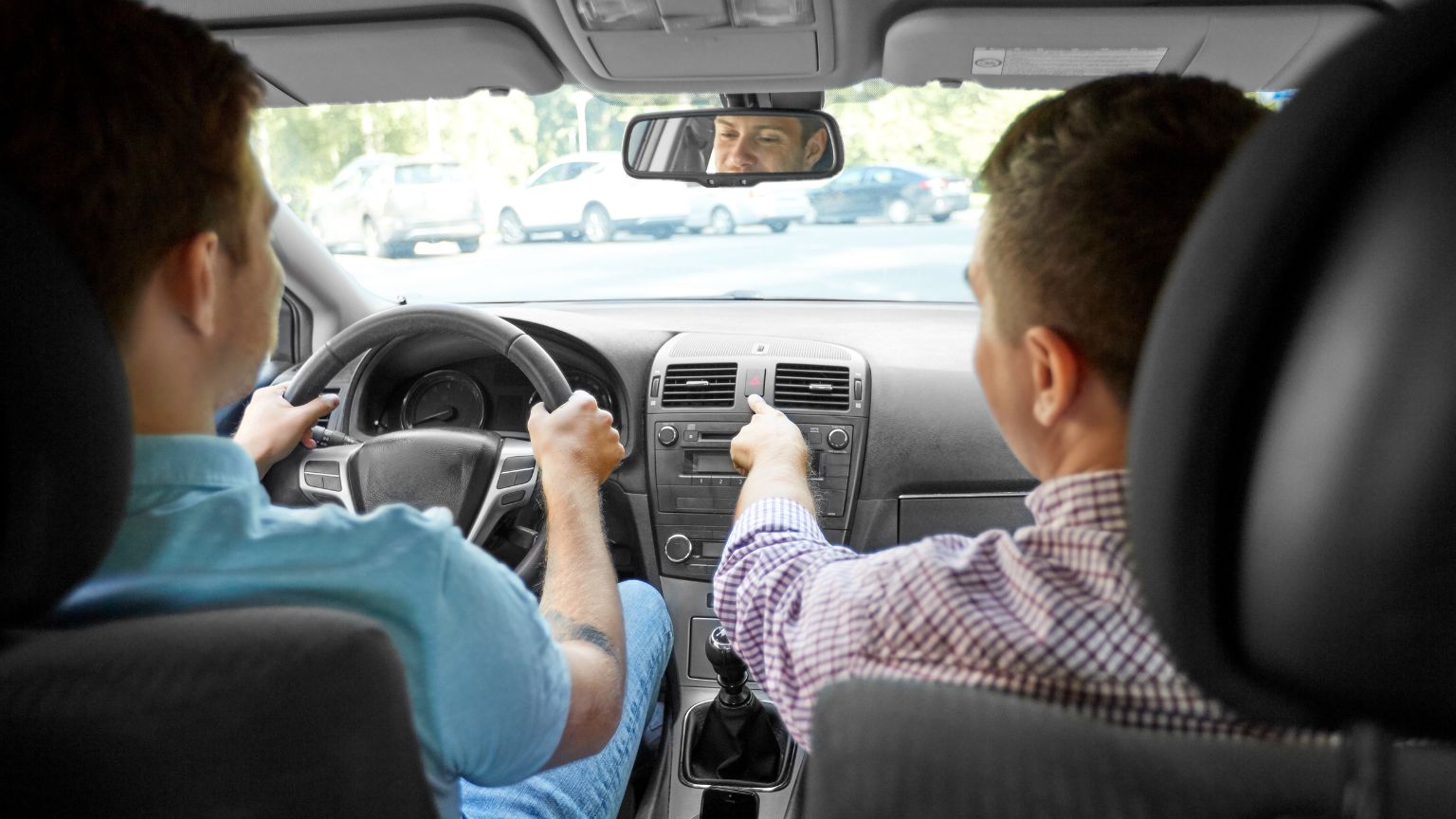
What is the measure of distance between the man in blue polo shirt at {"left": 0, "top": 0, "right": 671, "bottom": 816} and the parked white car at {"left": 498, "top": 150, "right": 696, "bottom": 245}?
569 centimetres

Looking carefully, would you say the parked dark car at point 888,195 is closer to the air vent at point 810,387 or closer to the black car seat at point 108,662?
the air vent at point 810,387

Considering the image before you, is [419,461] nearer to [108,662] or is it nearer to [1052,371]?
[108,662]

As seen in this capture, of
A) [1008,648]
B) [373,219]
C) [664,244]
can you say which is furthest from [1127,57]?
[373,219]

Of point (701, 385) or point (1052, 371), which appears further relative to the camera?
point (701, 385)

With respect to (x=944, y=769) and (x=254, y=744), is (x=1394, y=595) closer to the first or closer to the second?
(x=944, y=769)

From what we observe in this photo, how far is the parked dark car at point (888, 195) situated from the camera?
6375 mm

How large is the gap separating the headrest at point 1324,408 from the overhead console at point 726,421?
215 cm

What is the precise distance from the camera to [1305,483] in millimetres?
719

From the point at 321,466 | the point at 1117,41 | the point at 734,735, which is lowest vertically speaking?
the point at 734,735

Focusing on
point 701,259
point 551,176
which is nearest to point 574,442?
point 701,259

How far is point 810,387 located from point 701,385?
314 millimetres

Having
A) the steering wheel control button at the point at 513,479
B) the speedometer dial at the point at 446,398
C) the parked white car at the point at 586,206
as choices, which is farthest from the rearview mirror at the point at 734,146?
the parked white car at the point at 586,206

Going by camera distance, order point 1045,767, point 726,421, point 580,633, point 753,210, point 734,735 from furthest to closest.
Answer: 1. point 753,210
2. point 726,421
3. point 734,735
4. point 580,633
5. point 1045,767

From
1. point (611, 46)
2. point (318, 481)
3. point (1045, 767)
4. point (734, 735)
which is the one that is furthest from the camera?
point (734, 735)
